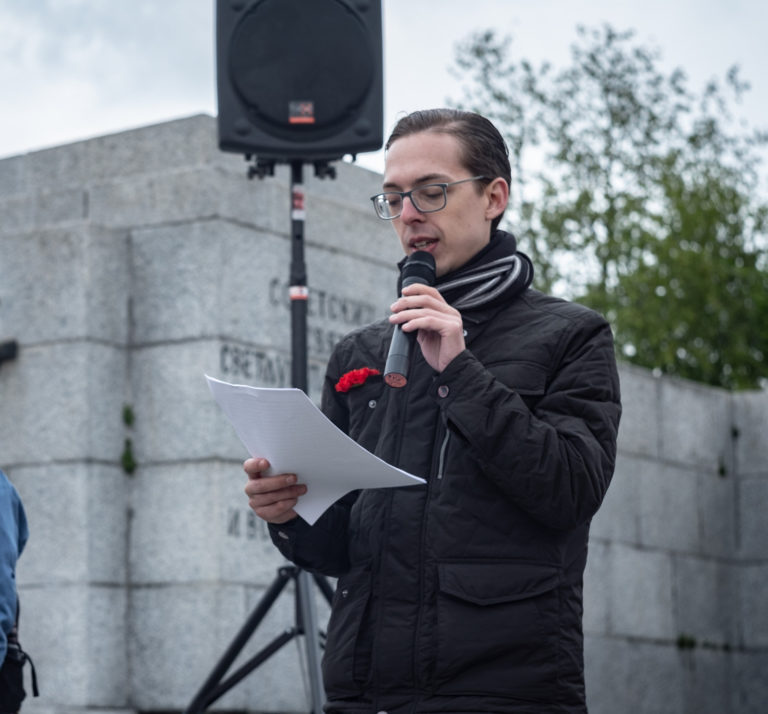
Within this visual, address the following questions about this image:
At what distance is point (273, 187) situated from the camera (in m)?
6.96

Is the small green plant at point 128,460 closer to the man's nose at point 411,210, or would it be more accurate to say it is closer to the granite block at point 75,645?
the granite block at point 75,645

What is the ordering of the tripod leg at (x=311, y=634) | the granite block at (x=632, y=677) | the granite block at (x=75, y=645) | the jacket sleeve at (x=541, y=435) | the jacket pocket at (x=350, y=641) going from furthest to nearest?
the granite block at (x=632, y=677)
the granite block at (x=75, y=645)
the tripod leg at (x=311, y=634)
the jacket pocket at (x=350, y=641)
the jacket sleeve at (x=541, y=435)

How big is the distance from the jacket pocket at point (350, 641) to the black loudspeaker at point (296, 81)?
271 cm

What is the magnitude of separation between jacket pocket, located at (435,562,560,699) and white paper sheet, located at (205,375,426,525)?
0.62 feet

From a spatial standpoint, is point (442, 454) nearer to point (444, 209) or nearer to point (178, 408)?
point (444, 209)

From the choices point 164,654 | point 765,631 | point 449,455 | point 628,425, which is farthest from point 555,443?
point 765,631

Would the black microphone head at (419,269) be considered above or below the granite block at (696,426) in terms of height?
below

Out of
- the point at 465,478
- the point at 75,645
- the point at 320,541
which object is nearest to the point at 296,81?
the point at 75,645

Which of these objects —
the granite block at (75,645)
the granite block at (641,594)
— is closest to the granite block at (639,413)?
the granite block at (641,594)

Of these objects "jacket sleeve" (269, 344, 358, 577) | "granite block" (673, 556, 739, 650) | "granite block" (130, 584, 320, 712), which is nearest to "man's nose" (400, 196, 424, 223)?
"jacket sleeve" (269, 344, 358, 577)

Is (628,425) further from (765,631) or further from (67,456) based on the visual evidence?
(67,456)

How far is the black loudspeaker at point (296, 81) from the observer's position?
16.7ft

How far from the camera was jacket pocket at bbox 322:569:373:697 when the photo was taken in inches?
97.6

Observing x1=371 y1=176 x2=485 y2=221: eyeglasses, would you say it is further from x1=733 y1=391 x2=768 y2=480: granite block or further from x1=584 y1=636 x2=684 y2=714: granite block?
x1=733 y1=391 x2=768 y2=480: granite block
